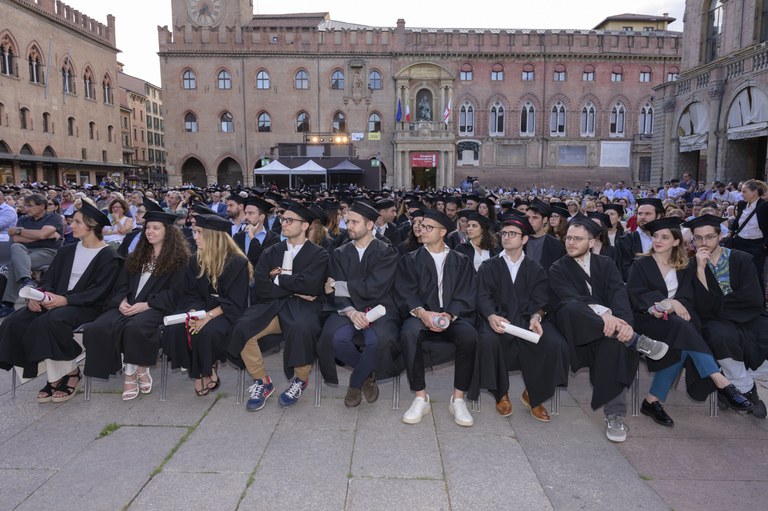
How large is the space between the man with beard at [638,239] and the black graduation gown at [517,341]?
275 cm

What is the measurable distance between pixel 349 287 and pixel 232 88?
146 feet

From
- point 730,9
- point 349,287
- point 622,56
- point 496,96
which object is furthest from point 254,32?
point 349,287

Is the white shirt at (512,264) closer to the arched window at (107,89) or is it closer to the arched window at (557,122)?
the arched window at (557,122)

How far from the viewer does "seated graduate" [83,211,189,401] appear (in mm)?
5262

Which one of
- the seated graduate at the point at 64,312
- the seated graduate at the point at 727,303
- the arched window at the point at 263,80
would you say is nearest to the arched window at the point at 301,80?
the arched window at the point at 263,80

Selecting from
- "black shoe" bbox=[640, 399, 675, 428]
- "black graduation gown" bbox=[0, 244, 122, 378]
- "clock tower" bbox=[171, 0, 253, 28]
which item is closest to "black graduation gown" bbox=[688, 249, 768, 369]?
"black shoe" bbox=[640, 399, 675, 428]

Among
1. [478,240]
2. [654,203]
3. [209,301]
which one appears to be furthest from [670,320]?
[209,301]

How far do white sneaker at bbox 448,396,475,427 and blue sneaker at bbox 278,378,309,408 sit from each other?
5.17 ft

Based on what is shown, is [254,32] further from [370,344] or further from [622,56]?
[370,344]

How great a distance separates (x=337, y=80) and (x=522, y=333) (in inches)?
1748

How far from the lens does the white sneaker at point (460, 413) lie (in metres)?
4.79

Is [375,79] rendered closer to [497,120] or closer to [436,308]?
[497,120]

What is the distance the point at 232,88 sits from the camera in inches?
1777

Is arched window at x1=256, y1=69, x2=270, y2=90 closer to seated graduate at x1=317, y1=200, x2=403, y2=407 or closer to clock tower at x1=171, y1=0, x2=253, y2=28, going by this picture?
clock tower at x1=171, y1=0, x2=253, y2=28
